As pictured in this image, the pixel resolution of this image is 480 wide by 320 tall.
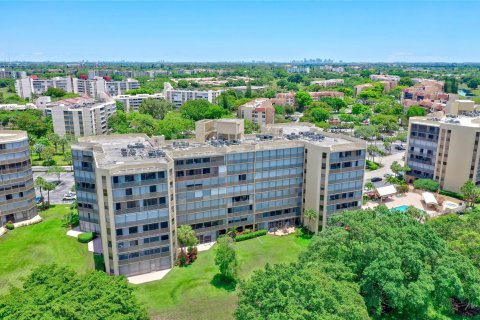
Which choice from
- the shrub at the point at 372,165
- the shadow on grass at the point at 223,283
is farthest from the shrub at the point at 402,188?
the shadow on grass at the point at 223,283

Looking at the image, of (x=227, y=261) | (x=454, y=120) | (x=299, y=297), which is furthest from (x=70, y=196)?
(x=454, y=120)

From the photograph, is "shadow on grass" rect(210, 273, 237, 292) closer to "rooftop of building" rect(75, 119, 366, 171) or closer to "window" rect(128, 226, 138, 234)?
"window" rect(128, 226, 138, 234)

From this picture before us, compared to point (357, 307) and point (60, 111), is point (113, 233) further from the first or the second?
point (60, 111)

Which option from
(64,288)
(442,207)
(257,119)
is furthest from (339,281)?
(257,119)

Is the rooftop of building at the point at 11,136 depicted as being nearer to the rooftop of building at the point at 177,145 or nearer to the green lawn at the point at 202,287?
the rooftop of building at the point at 177,145

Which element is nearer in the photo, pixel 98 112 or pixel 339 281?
pixel 339 281

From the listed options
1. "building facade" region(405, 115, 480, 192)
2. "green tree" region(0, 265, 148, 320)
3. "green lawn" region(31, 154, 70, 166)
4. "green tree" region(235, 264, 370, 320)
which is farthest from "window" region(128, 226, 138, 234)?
Result: "building facade" region(405, 115, 480, 192)

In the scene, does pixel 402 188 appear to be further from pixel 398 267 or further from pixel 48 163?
pixel 48 163
